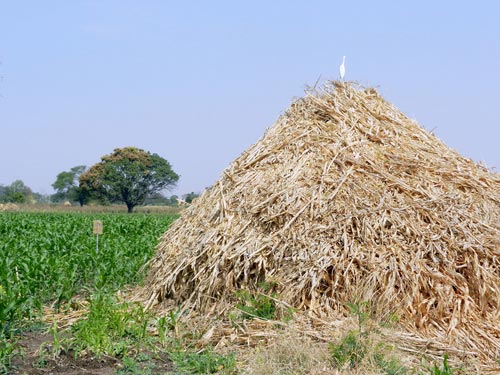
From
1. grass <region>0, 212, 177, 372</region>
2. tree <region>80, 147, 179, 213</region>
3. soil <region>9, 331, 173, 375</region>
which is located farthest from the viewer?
tree <region>80, 147, 179, 213</region>

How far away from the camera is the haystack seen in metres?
6.16

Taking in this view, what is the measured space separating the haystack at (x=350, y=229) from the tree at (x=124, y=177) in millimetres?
62160

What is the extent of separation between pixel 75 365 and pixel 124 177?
65.2 m

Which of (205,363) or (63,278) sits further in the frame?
(63,278)

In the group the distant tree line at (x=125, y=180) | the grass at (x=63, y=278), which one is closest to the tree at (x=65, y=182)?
the distant tree line at (x=125, y=180)

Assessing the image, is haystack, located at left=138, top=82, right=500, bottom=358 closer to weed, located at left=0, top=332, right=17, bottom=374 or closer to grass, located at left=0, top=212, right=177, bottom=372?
grass, located at left=0, top=212, right=177, bottom=372

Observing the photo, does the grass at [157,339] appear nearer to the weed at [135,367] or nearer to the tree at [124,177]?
the weed at [135,367]

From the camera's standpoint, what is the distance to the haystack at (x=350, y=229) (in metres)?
6.16

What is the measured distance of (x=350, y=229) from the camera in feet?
21.2

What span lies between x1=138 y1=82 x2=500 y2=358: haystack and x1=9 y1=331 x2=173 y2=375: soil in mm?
1040

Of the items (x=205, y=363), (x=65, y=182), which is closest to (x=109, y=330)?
(x=205, y=363)

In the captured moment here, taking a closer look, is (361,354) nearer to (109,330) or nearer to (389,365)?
(389,365)

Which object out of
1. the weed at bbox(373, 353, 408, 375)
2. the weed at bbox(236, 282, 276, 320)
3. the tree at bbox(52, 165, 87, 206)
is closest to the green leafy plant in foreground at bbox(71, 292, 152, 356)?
the weed at bbox(236, 282, 276, 320)

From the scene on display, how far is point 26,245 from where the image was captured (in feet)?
44.1
